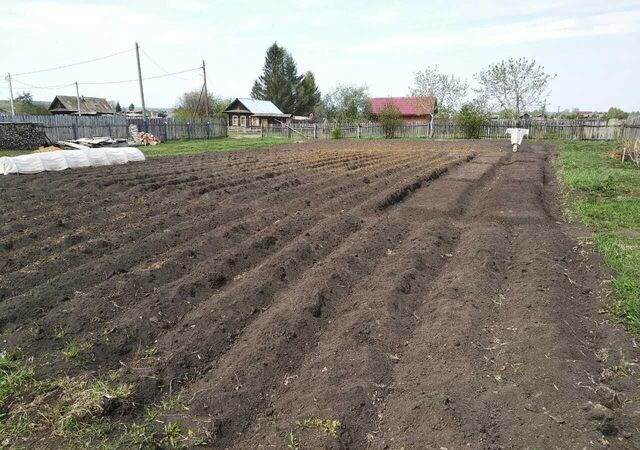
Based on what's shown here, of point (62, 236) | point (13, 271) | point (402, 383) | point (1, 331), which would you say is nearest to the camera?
point (402, 383)

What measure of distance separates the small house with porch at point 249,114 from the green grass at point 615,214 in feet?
136

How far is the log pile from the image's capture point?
2114cm

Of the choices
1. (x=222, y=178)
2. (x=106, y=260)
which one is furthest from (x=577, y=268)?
(x=222, y=178)

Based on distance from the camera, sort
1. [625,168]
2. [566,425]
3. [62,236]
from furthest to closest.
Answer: [625,168], [62,236], [566,425]

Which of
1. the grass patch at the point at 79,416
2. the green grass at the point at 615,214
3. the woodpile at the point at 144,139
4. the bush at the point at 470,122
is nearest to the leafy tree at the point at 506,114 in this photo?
the bush at the point at 470,122

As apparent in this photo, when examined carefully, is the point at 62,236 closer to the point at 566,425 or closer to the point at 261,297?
the point at 261,297

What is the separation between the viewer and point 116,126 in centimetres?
2764

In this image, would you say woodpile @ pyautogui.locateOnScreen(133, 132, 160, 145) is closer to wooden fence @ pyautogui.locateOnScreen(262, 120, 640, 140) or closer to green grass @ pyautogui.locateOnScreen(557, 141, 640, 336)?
wooden fence @ pyautogui.locateOnScreen(262, 120, 640, 140)

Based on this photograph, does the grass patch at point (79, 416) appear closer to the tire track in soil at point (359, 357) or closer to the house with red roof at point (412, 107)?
the tire track in soil at point (359, 357)

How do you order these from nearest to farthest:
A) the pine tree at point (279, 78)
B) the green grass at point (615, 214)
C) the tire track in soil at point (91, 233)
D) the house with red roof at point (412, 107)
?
the green grass at point (615, 214) → the tire track in soil at point (91, 233) → the house with red roof at point (412, 107) → the pine tree at point (279, 78)

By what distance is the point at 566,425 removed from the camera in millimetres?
2814

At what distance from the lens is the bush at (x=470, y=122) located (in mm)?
34344

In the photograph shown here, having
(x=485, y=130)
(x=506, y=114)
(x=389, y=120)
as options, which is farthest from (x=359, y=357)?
(x=506, y=114)

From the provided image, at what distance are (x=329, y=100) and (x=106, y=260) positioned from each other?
3019 inches
